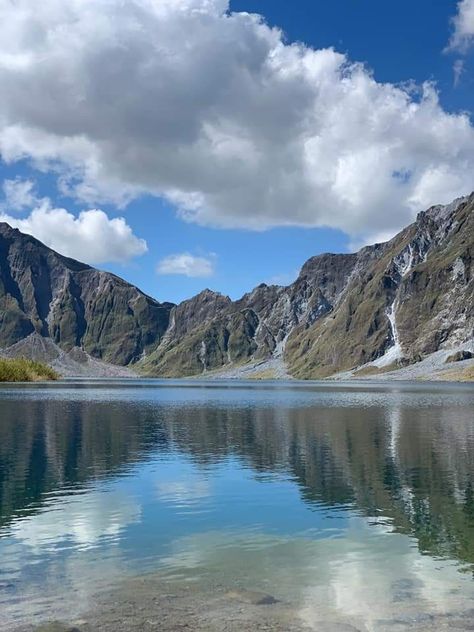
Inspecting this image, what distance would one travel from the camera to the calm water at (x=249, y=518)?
1051 inches

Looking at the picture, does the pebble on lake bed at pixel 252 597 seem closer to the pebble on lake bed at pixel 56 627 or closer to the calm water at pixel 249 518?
the calm water at pixel 249 518

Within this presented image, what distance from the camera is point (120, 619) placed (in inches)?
899

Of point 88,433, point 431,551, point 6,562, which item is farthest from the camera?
point 88,433

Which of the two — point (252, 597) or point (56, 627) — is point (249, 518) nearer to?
point (252, 597)

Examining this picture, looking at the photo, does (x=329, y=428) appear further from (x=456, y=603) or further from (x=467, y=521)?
(x=456, y=603)

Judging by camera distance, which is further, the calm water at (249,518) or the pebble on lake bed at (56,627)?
the calm water at (249,518)

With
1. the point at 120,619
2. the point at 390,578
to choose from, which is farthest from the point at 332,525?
the point at 120,619

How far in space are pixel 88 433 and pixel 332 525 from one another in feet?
188

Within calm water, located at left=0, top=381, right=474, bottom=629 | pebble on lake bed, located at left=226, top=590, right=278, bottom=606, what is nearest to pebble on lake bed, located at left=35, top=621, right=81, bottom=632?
calm water, located at left=0, top=381, right=474, bottom=629

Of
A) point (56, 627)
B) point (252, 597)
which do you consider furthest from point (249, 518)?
point (56, 627)

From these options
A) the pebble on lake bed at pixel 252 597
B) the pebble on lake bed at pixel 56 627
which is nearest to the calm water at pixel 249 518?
the pebble on lake bed at pixel 252 597

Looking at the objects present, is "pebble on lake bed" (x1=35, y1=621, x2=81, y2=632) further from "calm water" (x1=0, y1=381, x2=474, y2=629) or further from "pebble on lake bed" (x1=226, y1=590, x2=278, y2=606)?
"pebble on lake bed" (x1=226, y1=590, x2=278, y2=606)

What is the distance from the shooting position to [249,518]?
40094 millimetres

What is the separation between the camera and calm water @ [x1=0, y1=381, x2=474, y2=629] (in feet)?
87.6
